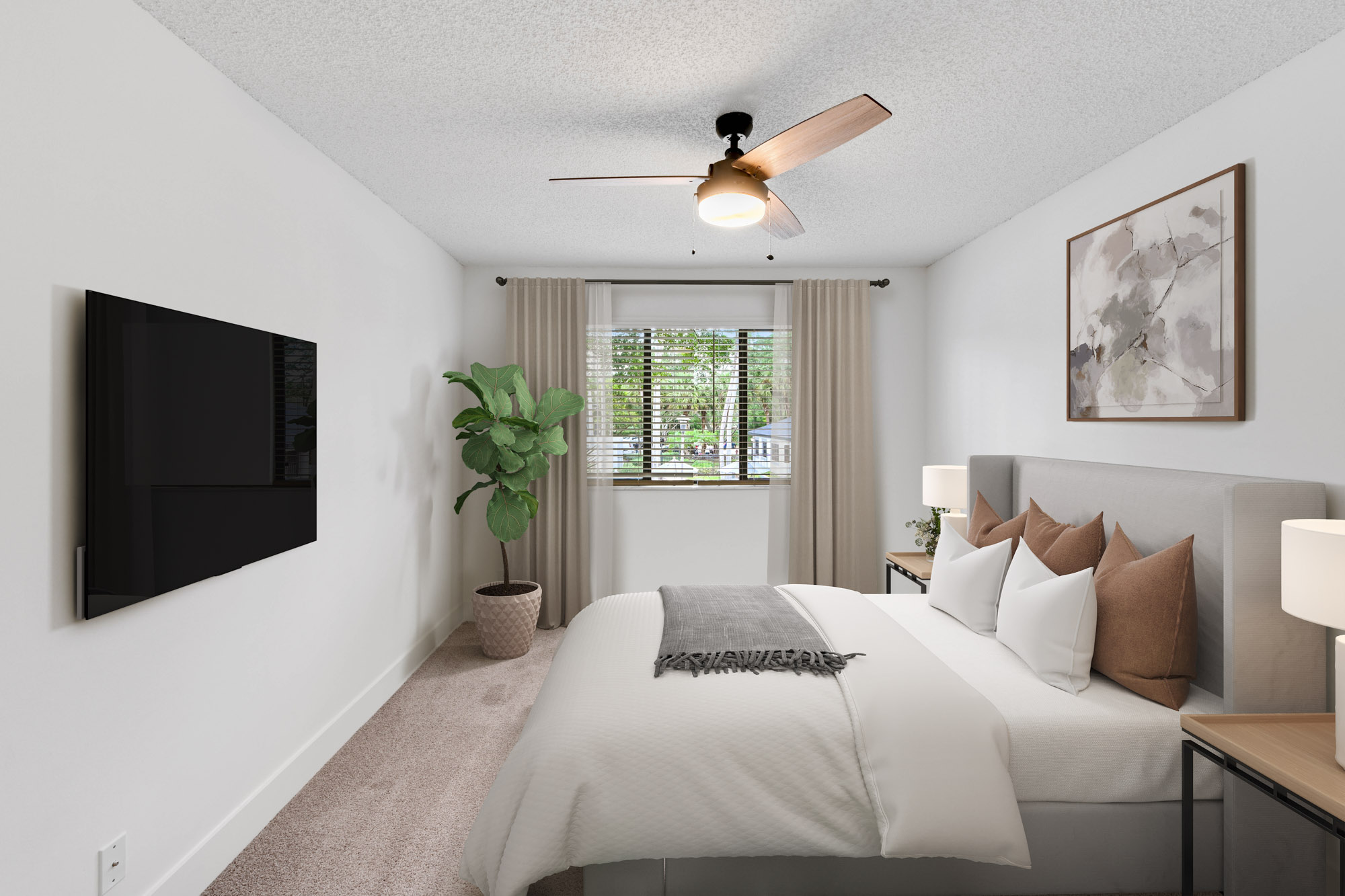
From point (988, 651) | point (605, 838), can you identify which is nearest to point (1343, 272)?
point (988, 651)

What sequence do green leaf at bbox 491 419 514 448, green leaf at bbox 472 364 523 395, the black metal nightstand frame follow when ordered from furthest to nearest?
green leaf at bbox 472 364 523 395 → green leaf at bbox 491 419 514 448 → the black metal nightstand frame

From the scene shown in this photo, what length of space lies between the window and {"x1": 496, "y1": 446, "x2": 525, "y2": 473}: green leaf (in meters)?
0.96

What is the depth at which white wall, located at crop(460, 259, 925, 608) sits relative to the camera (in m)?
4.69

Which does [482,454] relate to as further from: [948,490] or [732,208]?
[948,490]

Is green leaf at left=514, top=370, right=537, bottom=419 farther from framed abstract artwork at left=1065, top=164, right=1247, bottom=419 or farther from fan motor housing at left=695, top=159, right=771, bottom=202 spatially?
framed abstract artwork at left=1065, top=164, right=1247, bottom=419

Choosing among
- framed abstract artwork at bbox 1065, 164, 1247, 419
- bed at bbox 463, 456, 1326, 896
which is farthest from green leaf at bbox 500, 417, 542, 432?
framed abstract artwork at bbox 1065, 164, 1247, 419

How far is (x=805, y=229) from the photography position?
3.76 m

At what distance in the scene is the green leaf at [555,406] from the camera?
413cm

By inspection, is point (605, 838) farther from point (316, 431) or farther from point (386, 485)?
point (386, 485)

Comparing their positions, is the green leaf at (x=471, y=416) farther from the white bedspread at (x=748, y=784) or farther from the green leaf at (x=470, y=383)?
the white bedspread at (x=748, y=784)

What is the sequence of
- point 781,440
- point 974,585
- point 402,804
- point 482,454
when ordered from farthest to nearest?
point 781,440
point 482,454
point 974,585
point 402,804

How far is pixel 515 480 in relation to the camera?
3945mm

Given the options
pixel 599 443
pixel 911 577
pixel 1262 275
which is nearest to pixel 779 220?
pixel 1262 275

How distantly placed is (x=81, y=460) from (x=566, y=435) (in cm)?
303
